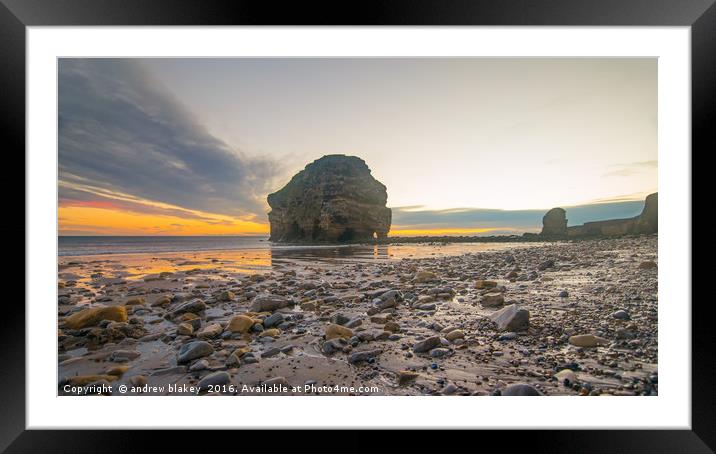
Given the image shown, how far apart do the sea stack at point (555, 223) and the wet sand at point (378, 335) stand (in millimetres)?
394

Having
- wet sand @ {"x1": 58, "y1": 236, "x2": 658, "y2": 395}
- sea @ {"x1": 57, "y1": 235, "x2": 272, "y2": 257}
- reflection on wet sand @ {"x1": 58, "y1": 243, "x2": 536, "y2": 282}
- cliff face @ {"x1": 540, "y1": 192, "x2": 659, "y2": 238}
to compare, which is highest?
cliff face @ {"x1": 540, "y1": 192, "x2": 659, "y2": 238}

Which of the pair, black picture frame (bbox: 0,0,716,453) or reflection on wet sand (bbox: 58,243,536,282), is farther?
reflection on wet sand (bbox: 58,243,536,282)

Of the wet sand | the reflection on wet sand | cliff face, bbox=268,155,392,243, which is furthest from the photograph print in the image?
cliff face, bbox=268,155,392,243

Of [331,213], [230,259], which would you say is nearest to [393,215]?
[230,259]

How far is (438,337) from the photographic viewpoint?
2326mm

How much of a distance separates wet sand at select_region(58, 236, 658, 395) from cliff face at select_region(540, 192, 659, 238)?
0.56ft

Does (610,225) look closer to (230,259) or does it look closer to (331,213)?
(331,213)

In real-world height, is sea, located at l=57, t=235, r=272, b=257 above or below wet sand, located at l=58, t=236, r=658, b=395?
above

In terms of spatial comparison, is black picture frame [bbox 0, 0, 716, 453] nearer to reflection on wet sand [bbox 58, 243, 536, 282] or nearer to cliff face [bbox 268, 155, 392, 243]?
reflection on wet sand [bbox 58, 243, 536, 282]

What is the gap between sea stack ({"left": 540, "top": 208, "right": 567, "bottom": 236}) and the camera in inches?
149

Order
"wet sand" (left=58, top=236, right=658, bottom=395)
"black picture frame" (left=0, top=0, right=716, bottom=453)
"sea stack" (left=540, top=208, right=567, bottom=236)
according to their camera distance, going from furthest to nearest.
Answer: "sea stack" (left=540, top=208, right=567, bottom=236) < "wet sand" (left=58, top=236, right=658, bottom=395) < "black picture frame" (left=0, top=0, right=716, bottom=453)
